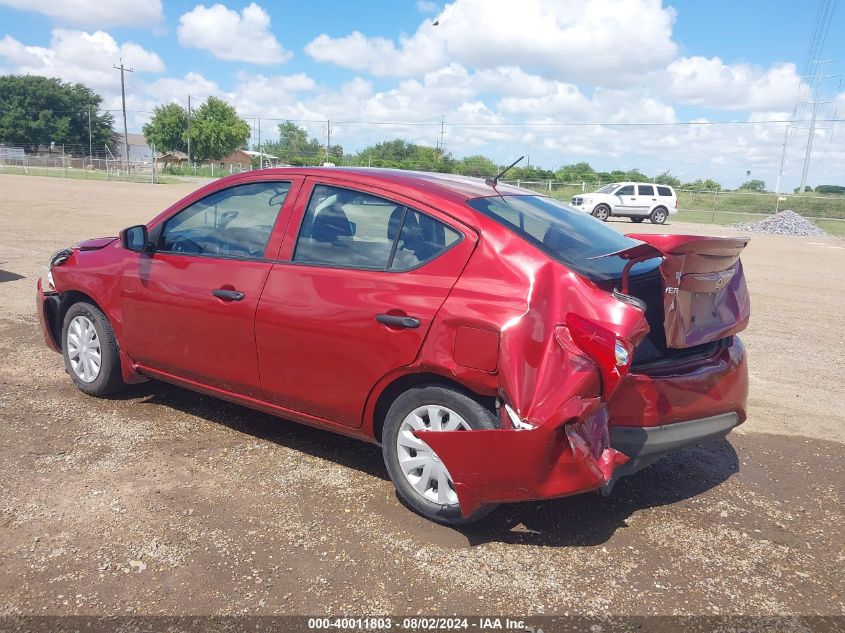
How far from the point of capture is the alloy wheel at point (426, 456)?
10.6 ft

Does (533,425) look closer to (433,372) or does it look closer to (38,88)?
(433,372)

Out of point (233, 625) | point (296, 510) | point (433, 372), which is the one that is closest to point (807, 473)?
point (433, 372)

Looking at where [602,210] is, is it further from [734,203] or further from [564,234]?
[564,234]

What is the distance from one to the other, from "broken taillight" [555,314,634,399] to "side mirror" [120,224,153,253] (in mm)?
2785

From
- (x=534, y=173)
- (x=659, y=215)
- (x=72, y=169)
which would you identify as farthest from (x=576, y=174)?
(x=72, y=169)

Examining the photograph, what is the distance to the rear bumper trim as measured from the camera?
314 centimetres

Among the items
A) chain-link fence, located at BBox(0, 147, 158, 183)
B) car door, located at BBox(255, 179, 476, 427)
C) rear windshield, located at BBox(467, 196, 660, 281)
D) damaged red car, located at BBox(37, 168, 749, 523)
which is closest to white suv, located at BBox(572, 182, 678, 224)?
rear windshield, located at BBox(467, 196, 660, 281)

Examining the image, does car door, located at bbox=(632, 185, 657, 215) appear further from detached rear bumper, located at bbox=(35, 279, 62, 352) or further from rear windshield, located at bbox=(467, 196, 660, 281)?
detached rear bumper, located at bbox=(35, 279, 62, 352)

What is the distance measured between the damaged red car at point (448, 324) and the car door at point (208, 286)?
1 cm

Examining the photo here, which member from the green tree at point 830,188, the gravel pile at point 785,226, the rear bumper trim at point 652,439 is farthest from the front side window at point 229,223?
the green tree at point 830,188

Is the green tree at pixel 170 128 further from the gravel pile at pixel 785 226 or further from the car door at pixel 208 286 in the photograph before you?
the car door at pixel 208 286

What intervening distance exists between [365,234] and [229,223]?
102 centimetres

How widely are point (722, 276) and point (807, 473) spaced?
169 cm

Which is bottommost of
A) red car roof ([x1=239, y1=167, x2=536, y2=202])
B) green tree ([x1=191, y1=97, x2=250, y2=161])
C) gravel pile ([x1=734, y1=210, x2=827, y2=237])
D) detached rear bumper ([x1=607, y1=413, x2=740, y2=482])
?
gravel pile ([x1=734, y1=210, x2=827, y2=237])
